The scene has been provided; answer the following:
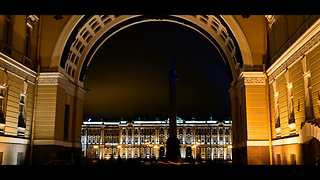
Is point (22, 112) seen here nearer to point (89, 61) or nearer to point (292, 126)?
point (89, 61)

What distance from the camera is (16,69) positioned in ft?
79.7

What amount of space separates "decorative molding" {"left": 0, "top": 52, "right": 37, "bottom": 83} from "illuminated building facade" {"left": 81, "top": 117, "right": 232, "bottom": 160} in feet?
262

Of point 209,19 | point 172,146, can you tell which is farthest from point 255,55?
point 172,146

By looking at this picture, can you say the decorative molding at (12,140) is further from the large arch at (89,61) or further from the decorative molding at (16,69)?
the decorative molding at (16,69)

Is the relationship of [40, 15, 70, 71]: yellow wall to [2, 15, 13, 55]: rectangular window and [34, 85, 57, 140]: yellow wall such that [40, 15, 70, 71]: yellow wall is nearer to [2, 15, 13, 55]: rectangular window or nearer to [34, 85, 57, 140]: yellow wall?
[34, 85, 57, 140]: yellow wall

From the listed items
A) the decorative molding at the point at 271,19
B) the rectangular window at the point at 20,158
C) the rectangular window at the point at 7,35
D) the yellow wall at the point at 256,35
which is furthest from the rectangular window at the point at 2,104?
the decorative molding at the point at 271,19

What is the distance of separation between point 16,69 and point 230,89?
18.2 metres

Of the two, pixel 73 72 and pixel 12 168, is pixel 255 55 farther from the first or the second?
pixel 12 168

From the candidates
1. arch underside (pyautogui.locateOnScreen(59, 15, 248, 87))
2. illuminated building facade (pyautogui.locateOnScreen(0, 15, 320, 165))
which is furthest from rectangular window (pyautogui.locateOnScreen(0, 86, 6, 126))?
arch underside (pyautogui.locateOnScreen(59, 15, 248, 87))

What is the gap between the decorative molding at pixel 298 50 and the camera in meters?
17.7

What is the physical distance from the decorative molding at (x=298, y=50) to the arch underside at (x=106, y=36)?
4.54m

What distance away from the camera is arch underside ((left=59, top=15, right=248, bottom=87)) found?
29.7 m

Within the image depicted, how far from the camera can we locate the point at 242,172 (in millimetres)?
6961
